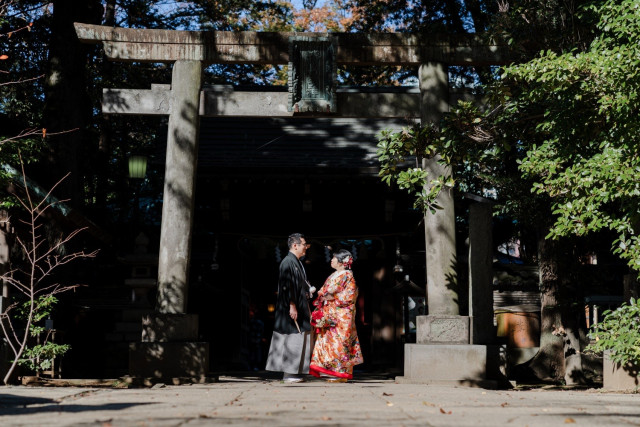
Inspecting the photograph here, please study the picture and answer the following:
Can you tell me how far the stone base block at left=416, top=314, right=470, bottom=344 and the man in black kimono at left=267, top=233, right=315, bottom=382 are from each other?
1450 mm

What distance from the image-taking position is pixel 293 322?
420 inches

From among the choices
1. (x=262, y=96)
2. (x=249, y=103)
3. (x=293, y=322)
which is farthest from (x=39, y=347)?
(x=262, y=96)

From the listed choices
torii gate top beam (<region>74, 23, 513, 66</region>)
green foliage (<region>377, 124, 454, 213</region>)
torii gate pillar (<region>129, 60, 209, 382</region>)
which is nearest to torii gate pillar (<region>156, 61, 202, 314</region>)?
torii gate pillar (<region>129, 60, 209, 382</region>)

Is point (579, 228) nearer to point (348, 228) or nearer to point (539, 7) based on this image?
point (539, 7)

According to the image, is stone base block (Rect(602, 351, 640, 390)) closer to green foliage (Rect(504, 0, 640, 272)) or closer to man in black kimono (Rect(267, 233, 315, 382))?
green foliage (Rect(504, 0, 640, 272))

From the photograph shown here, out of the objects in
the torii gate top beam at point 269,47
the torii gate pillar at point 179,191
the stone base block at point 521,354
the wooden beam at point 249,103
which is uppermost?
the torii gate top beam at point 269,47

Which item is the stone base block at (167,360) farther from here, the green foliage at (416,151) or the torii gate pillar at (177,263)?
the green foliage at (416,151)

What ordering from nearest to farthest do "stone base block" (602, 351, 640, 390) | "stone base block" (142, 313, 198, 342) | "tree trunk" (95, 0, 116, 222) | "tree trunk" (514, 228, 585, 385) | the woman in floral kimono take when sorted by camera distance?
"stone base block" (602, 351, 640, 390) → "stone base block" (142, 313, 198, 342) → the woman in floral kimono → "tree trunk" (514, 228, 585, 385) → "tree trunk" (95, 0, 116, 222)

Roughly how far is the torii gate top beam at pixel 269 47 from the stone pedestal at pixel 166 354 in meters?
3.49

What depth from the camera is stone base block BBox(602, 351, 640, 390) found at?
9.80m

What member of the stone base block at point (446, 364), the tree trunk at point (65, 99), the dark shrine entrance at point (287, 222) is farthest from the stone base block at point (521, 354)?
the tree trunk at point (65, 99)

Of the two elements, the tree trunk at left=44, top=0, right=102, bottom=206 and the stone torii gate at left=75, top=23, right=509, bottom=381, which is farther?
the tree trunk at left=44, top=0, right=102, bottom=206

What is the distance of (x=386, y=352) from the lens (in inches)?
692

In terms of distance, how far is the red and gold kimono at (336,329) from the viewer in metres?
10.9
